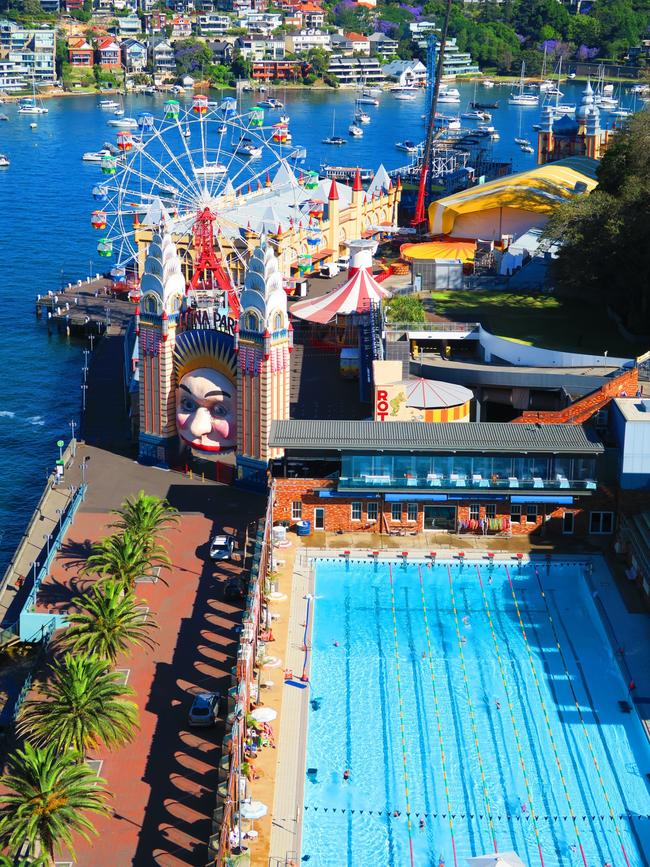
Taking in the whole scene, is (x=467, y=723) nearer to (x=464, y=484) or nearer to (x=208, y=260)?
(x=464, y=484)

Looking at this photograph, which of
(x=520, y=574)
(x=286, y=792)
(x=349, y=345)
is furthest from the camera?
(x=349, y=345)

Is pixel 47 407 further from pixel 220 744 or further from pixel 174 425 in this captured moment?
pixel 220 744

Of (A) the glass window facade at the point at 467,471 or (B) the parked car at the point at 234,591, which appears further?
(A) the glass window facade at the point at 467,471

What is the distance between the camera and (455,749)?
53.4m

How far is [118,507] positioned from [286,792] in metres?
26.0

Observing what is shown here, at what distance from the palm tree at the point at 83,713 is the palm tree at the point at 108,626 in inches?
133

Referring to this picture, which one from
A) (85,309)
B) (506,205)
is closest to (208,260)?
(85,309)

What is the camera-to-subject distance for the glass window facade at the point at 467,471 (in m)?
69.8

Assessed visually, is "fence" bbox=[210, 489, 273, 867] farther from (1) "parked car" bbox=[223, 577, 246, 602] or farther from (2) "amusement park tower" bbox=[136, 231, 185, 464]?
(2) "amusement park tower" bbox=[136, 231, 185, 464]

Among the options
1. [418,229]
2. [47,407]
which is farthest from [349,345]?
[418,229]

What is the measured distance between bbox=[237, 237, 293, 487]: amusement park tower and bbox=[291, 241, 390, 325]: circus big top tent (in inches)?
1045

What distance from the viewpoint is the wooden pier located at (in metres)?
117

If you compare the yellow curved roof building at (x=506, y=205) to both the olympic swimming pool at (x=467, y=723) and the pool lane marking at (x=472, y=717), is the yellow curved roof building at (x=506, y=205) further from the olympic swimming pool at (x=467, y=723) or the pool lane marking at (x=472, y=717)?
the pool lane marking at (x=472, y=717)

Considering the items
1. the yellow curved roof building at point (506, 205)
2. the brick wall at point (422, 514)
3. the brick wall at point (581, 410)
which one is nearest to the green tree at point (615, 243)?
the brick wall at point (581, 410)
